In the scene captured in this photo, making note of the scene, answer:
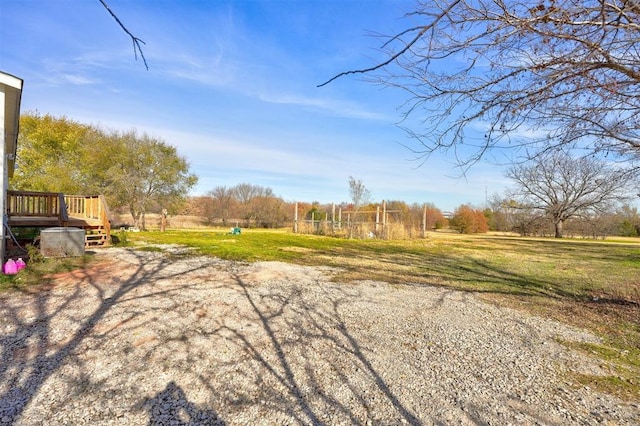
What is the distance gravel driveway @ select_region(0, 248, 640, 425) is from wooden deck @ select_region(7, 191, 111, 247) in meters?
4.09


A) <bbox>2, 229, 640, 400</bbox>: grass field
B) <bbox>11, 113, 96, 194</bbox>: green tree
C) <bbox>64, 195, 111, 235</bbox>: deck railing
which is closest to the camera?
<bbox>2, 229, 640, 400</bbox>: grass field

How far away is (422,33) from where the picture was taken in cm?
197

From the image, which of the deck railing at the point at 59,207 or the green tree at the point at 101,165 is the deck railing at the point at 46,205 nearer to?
the deck railing at the point at 59,207

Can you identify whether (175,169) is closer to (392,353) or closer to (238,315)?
(238,315)

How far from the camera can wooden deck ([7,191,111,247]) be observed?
8.23 meters

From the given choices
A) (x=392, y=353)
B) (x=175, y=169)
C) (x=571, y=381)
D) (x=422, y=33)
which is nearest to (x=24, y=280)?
(x=392, y=353)

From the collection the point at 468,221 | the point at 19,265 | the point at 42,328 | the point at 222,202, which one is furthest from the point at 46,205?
the point at 468,221

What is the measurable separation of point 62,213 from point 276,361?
833cm

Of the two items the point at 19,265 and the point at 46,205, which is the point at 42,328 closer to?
the point at 19,265

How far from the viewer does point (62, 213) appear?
8.34m

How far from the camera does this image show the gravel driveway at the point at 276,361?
7.39ft

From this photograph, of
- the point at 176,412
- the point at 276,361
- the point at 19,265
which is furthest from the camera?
the point at 19,265

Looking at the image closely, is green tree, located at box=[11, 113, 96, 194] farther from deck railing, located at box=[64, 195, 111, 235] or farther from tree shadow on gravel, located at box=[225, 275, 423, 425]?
tree shadow on gravel, located at box=[225, 275, 423, 425]

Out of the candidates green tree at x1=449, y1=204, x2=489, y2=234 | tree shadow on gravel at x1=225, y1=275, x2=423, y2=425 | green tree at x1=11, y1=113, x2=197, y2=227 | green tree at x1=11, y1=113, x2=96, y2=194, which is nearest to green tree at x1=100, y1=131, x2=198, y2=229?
green tree at x1=11, y1=113, x2=197, y2=227
